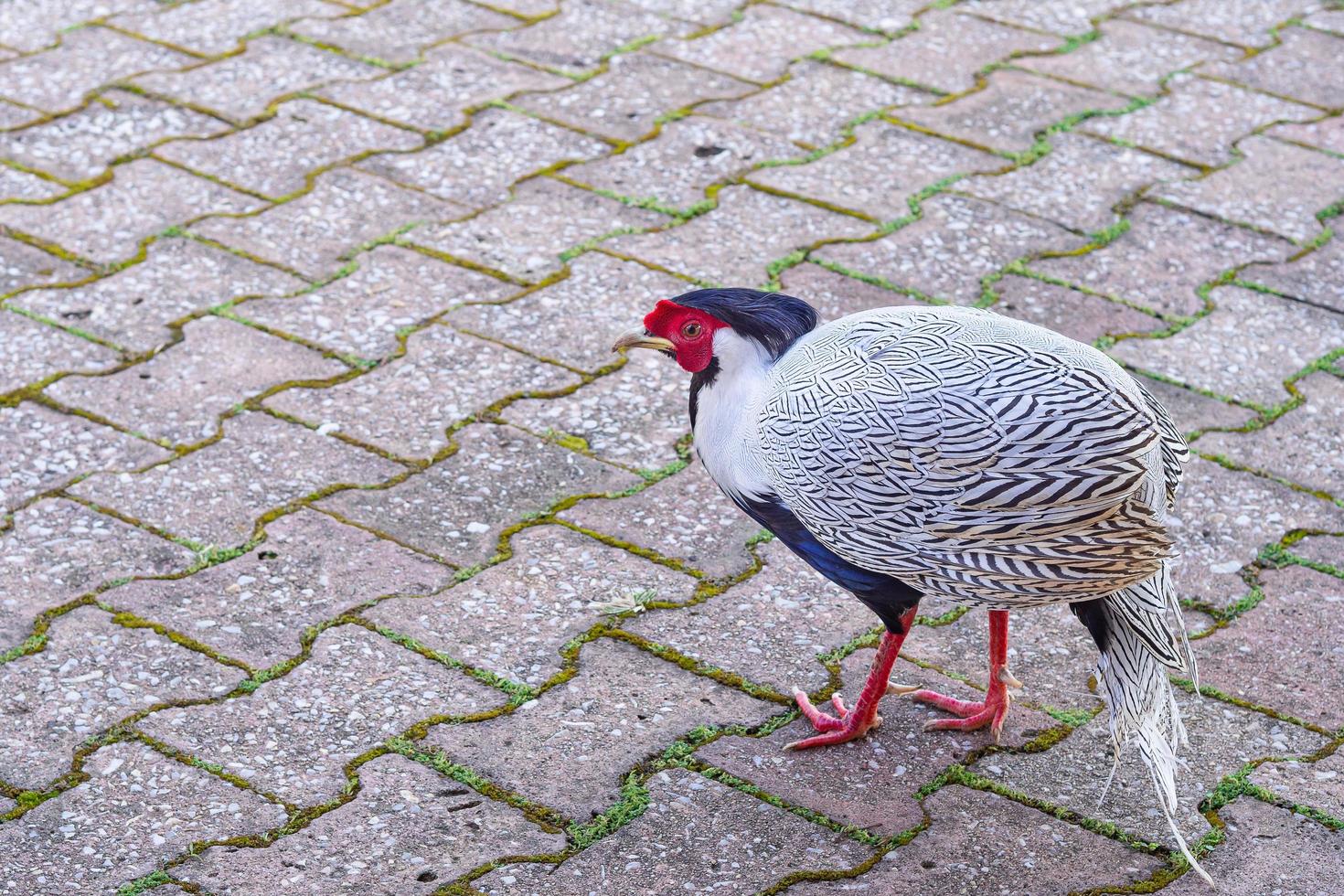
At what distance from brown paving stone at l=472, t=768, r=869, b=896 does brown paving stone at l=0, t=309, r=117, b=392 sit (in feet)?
7.21

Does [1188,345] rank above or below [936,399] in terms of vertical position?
below

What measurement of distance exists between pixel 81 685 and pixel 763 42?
4094 mm

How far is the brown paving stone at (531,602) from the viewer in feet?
12.0

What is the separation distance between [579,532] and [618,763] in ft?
2.75

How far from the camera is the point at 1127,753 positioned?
11.5ft

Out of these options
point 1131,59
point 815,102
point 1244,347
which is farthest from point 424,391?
point 1131,59

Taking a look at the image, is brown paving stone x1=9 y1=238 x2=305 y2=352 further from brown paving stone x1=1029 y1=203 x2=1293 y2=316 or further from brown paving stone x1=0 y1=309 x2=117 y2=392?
brown paving stone x1=1029 y1=203 x2=1293 y2=316

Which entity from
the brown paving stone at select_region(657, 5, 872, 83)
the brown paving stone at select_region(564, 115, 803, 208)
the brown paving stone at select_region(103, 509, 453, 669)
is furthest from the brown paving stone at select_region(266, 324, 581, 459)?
the brown paving stone at select_region(657, 5, 872, 83)

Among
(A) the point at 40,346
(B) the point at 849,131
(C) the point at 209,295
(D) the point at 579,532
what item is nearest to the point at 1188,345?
(B) the point at 849,131

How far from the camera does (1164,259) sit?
5289mm

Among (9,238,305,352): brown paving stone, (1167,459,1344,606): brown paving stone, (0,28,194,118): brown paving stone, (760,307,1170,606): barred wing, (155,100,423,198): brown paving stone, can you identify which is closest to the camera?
(760,307,1170,606): barred wing

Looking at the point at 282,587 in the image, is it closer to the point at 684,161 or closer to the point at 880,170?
the point at 684,161

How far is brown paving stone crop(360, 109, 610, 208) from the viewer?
5469mm

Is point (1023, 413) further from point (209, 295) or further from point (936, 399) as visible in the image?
point (209, 295)
